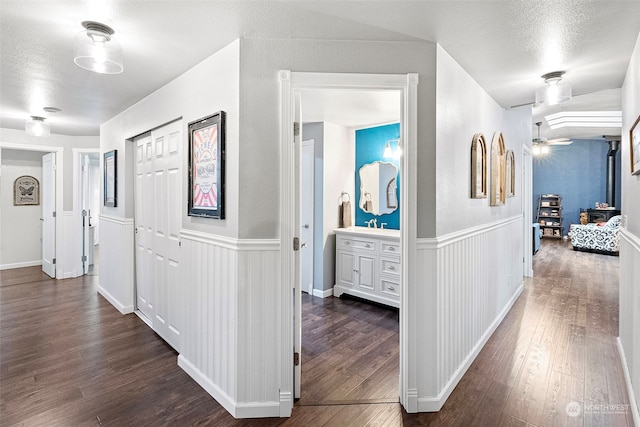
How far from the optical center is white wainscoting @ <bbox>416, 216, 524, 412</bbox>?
2059mm

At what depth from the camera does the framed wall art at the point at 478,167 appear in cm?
263

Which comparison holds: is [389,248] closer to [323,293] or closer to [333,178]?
[323,293]

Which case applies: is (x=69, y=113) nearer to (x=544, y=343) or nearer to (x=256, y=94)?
(x=256, y=94)

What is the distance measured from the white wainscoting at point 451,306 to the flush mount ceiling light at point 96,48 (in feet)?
6.67

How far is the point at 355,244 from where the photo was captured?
4047 mm

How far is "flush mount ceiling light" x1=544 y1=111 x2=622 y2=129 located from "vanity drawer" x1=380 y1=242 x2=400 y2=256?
460 centimetres

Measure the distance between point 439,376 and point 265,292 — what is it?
1.22 m

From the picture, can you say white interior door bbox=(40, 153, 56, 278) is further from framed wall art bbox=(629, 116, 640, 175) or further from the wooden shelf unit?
the wooden shelf unit

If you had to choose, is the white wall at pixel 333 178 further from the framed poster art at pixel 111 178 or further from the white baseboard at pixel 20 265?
the white baseboard at pixel 20 265

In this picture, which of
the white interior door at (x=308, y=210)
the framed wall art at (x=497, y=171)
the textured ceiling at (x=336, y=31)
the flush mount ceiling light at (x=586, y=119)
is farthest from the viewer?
the flush mount ceiling light at (x=586, y=119)

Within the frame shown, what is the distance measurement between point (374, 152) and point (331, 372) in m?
2.82

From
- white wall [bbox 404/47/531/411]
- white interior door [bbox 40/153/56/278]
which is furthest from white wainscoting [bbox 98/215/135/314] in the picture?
white wall [bbox 404/47/531/411]

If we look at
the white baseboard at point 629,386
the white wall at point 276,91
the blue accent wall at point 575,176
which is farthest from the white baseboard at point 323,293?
the blue accent wall at point 575,176

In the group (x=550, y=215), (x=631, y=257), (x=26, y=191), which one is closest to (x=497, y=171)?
(x=631, y=257)
